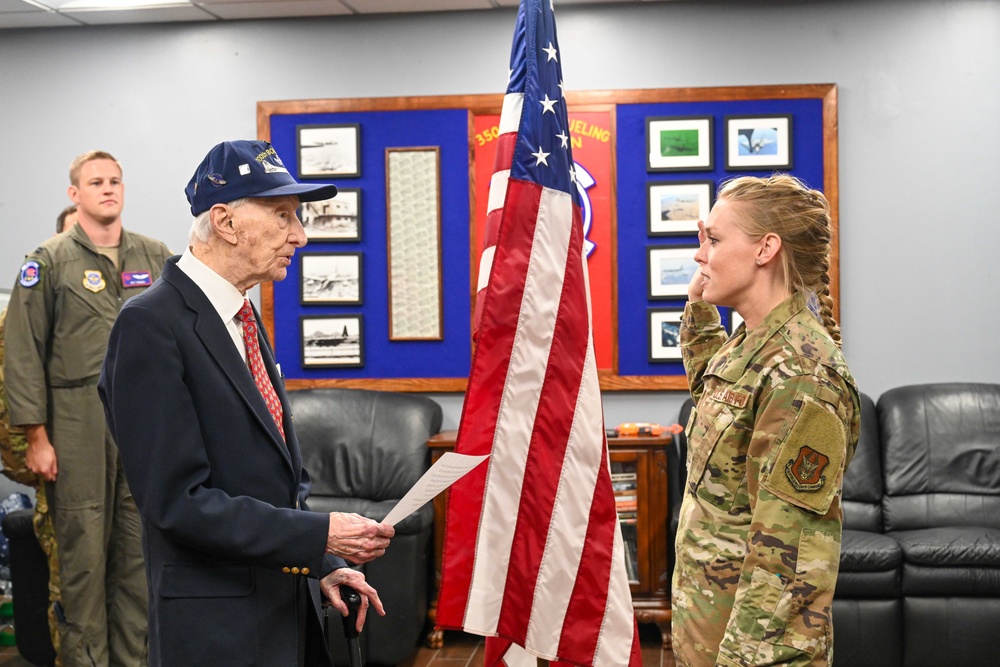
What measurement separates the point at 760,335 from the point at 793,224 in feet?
0.67

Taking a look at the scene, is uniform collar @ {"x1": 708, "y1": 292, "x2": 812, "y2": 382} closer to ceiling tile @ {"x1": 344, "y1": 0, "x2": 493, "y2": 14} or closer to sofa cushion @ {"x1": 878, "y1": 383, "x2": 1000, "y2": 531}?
sofa cushion @ {"x1": 878, "y1": 383, "x2": 1000, "y2": 531}

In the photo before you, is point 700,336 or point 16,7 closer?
point 700,336

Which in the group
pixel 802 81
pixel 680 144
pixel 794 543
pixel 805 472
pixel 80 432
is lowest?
pixel 80 432

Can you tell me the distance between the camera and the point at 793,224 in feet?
5.49

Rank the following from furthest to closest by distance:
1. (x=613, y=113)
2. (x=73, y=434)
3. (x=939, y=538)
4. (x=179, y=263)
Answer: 1. (x=613, y=113)
2. (x=939, y=538)
3. (x=73, y=434)
4. (x=179, y=263)

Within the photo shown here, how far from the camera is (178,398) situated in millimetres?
1610

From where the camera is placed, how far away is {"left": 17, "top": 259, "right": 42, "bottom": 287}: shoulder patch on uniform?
3611 millimetres

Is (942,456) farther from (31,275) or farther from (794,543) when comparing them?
(31,275)

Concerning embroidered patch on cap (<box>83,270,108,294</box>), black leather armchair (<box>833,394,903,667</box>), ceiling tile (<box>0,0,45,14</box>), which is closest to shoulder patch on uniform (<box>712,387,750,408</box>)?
black leather armchair (<box>833,394,903,667</box>)

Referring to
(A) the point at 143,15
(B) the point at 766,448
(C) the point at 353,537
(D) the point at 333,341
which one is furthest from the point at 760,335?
(A) the point at 143,15

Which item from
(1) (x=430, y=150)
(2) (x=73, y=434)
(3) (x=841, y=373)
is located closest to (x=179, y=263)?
(3) (x=841, y=373)

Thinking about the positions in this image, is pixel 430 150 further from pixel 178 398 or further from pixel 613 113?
pixel 178 398

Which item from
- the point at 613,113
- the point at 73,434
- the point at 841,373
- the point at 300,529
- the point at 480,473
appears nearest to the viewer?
the point at 841,373

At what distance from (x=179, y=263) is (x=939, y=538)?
10.7 feet
